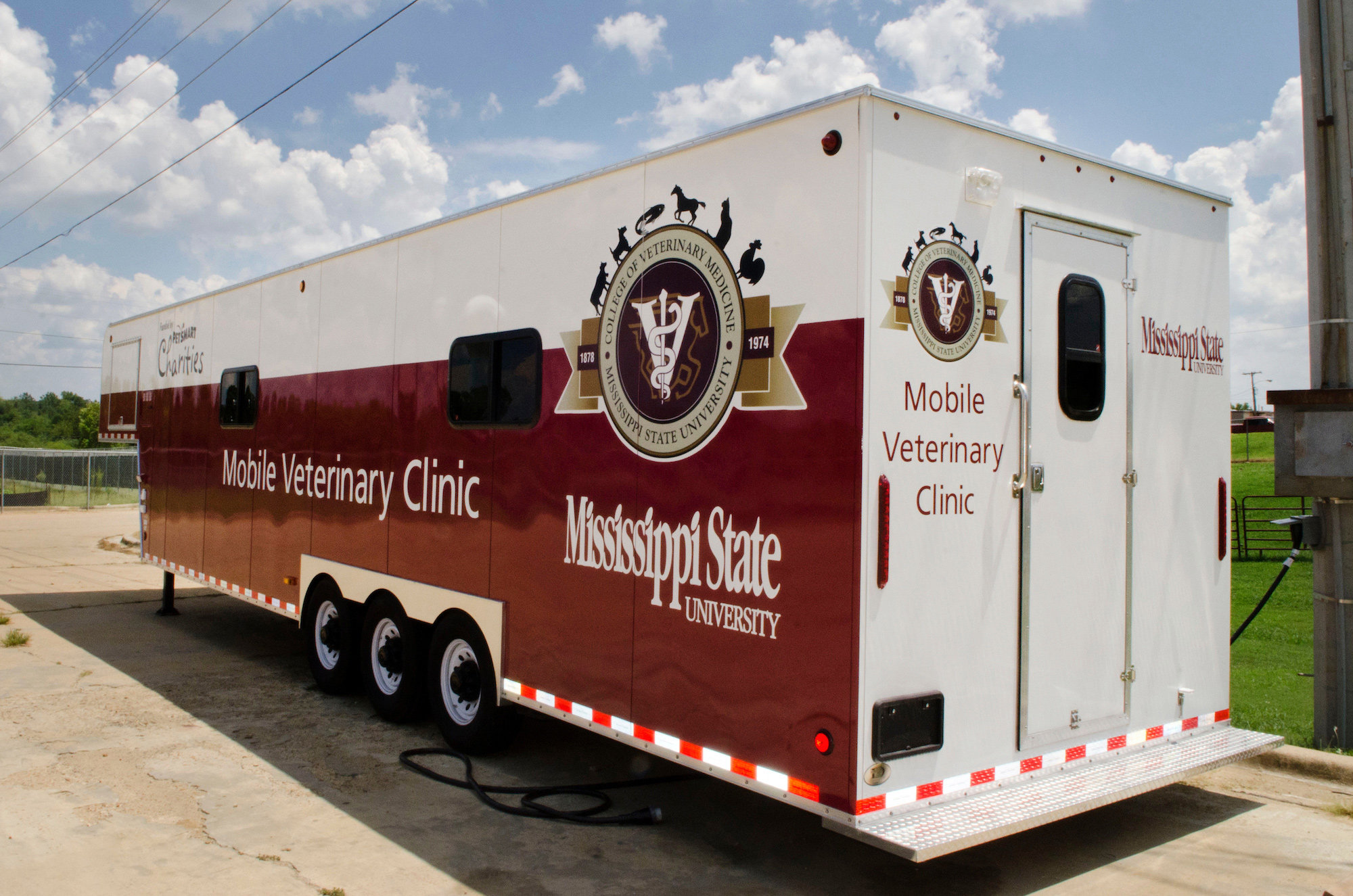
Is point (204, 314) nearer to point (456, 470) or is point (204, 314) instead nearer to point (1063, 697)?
point (456, 470)

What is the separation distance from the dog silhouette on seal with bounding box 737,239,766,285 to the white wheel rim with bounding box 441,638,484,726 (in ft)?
10.1

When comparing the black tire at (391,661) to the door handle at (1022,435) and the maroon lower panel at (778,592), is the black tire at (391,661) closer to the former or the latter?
the maroon lower panel at (778,592)

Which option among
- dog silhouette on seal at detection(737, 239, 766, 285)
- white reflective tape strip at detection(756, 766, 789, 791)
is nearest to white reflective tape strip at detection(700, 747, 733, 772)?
white reflective tape strip at detection(756, 766, 789, 791)

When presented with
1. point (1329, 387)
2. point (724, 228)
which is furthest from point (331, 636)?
point (1329, 387)

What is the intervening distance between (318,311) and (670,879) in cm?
514

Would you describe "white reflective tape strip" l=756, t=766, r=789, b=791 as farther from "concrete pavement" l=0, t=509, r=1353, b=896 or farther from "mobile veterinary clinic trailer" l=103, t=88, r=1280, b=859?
"concrete pavement" l=0, t=509, r=1353, b=896

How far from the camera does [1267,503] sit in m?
27.4

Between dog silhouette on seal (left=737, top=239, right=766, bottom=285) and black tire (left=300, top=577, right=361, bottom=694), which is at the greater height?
dog silhouette on seal (left=737, top=239, right=766, bottom=285)

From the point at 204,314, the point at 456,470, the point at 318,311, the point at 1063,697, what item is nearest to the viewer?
the point at 1063,697

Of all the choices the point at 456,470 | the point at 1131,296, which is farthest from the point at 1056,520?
the point at 456,470

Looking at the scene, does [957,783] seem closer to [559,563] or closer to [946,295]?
[946,295]

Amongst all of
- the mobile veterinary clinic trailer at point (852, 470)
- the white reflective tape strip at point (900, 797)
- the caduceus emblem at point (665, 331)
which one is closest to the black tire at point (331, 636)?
the mobile veterinary clinic trailer at point (852, 470)

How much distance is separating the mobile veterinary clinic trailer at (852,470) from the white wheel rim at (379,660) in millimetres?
682

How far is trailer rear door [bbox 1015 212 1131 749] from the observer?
4270 mm
